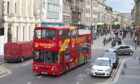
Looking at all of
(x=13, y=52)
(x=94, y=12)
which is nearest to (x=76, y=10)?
(x=94, y=12)

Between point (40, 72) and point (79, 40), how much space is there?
809 cm

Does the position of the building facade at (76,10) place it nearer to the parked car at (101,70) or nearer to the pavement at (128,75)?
the pavement at (128,75)

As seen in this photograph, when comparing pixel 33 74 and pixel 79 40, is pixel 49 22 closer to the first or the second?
pixel 79 40

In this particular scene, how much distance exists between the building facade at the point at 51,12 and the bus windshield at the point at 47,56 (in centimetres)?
4059

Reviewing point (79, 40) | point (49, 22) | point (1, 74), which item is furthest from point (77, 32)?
point (49, 22)

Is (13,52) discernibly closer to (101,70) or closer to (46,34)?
(46,34)

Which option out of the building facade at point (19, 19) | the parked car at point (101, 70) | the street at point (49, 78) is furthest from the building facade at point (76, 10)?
the parked car at point (101, 70)

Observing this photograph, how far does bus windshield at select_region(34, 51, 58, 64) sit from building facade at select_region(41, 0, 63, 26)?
40.6 meters

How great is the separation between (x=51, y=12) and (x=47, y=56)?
4689cm

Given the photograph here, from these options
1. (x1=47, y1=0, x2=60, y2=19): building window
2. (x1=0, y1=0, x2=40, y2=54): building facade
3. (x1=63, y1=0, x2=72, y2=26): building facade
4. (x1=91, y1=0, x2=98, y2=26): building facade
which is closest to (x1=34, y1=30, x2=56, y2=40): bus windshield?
(x1=0, y1=0, x2=40, y2=54): building facade

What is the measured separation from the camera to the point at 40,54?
31406 mm

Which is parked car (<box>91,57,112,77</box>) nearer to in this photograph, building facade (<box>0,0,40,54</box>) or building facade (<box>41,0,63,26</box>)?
building facade (<box>0,0,40,54</box>)

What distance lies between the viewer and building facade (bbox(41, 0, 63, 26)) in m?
73.1

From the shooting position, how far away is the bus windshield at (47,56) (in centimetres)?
3100
